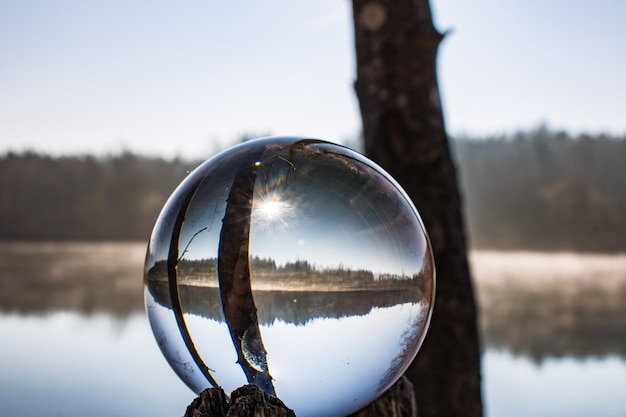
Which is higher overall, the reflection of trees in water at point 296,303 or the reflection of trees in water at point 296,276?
the reflection of trees in water at point 296,276

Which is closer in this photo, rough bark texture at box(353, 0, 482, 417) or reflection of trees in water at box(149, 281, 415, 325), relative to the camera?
reflection of trees in water at box(149, 281, 415, 325)

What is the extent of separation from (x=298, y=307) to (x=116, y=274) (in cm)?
3124

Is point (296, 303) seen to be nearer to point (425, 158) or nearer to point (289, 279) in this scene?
point (289, 279)

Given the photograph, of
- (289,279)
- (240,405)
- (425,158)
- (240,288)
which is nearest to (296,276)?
(289,279)

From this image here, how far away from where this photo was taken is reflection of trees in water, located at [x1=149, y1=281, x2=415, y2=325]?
1.24 meters

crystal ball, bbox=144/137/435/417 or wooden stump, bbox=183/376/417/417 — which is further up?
crystal ball, bbox=144/137/435/417

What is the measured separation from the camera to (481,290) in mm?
29328

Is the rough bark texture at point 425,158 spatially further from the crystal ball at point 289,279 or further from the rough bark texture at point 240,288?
the rough bark texture at point 240,288

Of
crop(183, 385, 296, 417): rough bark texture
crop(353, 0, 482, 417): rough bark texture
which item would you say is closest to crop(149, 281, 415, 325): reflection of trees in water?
crop(183, 385, 296, 417): rough bark texture

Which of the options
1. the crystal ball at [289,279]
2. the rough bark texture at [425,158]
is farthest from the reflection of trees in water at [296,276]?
the rough bark texture at [425,158]

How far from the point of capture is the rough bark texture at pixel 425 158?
2861 millimetres

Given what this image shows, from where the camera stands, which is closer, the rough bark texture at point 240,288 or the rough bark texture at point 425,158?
the rough bark texture at point 240,288

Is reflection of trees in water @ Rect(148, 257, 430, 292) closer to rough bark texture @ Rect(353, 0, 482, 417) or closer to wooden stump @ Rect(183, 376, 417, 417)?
wooden stump @ Rect(183, 376, 417, 417)

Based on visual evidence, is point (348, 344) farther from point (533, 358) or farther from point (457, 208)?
point (533, 358)
